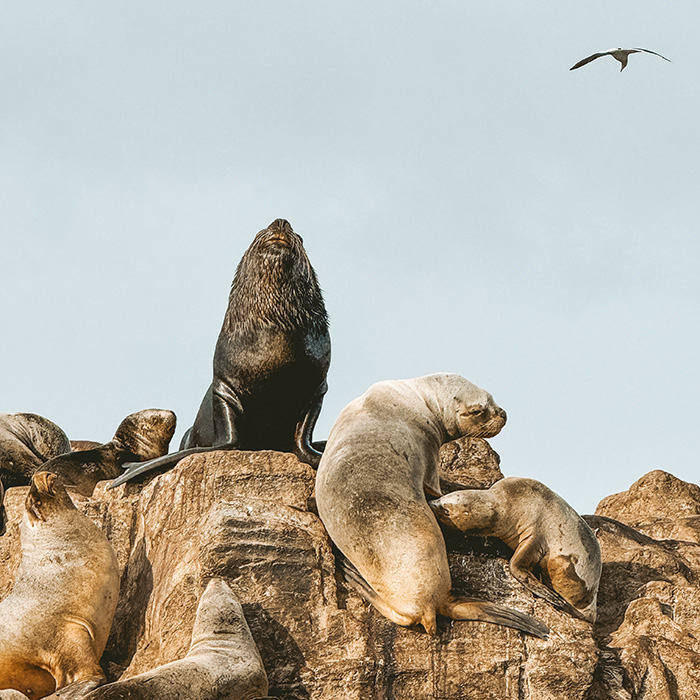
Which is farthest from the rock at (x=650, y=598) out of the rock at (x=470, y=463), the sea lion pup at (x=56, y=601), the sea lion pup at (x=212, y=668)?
the sea lion pup at (x=56, y=601)

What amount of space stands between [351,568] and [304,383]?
2335mm

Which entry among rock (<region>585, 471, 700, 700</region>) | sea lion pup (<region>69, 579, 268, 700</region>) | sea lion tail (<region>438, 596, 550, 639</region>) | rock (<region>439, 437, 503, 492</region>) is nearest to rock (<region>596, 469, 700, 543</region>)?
rock (<region>585, 471, 700, 700</region>)

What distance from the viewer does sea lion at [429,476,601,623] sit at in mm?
6738

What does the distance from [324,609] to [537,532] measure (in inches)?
53.3

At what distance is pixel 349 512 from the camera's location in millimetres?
6414

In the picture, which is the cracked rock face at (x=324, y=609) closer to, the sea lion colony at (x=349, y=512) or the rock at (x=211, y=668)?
the sea lion colony at (x=349, y=512)

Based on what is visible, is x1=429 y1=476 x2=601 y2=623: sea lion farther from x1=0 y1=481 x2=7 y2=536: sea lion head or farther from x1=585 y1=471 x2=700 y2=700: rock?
x1=0 y1=481 x2=7 y2=536: sea lion head

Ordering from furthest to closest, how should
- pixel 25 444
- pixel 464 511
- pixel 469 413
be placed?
pixel 25 444 → pixel 469 413 → pixel 464 511

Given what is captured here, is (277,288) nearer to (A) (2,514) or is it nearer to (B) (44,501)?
(A) (2,514)

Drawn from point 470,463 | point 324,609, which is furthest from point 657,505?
point 324,609

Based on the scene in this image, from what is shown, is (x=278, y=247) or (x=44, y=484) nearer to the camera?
(x=44, y=484)

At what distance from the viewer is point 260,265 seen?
8.83 metres

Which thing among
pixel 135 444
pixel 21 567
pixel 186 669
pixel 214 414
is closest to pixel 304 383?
pixel 214 414

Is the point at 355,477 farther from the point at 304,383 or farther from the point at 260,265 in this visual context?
the point at 260,265
